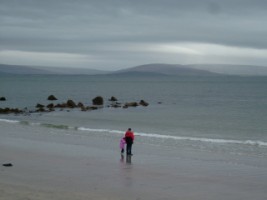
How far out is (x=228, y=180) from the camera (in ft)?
61.2

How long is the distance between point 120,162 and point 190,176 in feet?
14.0

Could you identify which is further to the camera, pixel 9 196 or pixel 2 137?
pixel 2 137

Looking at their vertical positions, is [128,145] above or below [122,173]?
above

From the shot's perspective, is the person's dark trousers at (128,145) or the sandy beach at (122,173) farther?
the person's dark trousers at (128,145)

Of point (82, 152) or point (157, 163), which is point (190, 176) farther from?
point (82, 152)

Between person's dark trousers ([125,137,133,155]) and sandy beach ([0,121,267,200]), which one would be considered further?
person's dark trousers ([125,137,133,155])

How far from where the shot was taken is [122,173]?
19672 mm

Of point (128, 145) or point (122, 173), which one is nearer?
point (122, 173)

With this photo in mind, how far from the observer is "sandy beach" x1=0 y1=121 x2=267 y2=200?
16094 millimetres

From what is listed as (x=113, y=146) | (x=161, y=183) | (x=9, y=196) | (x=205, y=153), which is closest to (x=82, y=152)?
(x=113, y=146)

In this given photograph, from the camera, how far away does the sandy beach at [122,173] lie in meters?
16.1

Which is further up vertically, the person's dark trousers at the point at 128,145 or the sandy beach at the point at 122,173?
the person's dark trousers at the point at 128,145

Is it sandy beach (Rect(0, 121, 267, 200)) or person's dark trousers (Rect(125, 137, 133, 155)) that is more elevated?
person's dark trousers (Rect(125, 137, 133, 155))

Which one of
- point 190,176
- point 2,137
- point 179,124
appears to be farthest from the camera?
point 179,124
